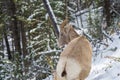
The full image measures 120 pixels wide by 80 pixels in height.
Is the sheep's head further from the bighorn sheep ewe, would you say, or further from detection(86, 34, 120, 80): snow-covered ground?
detection(86, 34, 120, 80): snow-covered ground

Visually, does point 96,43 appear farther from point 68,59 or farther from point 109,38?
point 68,59

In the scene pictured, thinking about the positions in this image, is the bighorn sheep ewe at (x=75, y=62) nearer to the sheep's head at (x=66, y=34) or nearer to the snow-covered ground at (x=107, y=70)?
the sheep's head at (x=66, y=34)

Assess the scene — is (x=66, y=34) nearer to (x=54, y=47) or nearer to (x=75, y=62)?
(x=75, y=62)

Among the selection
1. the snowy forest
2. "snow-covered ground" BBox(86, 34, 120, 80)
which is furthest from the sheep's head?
"snow-covered ground" BBox(86, 34, 120, 80)

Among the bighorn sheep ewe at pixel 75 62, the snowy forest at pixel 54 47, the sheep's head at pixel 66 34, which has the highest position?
the sheep's head at pixel 66 34

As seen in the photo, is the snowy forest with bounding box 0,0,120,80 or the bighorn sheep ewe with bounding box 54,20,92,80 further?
the snowy forest with bounding box 0,0,120,80

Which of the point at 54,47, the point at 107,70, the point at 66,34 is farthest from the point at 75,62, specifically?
the point at 54,47

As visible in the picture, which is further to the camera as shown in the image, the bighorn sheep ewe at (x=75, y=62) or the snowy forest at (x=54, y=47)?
the snowy forest at (x=54, y=47)

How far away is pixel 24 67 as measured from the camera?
6.78m

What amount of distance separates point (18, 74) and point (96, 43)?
1.61 meters

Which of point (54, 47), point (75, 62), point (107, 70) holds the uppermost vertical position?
point (75, 62)

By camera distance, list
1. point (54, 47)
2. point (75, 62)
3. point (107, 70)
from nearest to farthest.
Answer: point (75, 62), point (107, 70), point (54, 47)

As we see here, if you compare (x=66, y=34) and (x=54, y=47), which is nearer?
(x=66, y=34)

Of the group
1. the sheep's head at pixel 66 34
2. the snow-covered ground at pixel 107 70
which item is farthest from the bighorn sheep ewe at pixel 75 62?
the snow-covered ground at pixel 107 70
